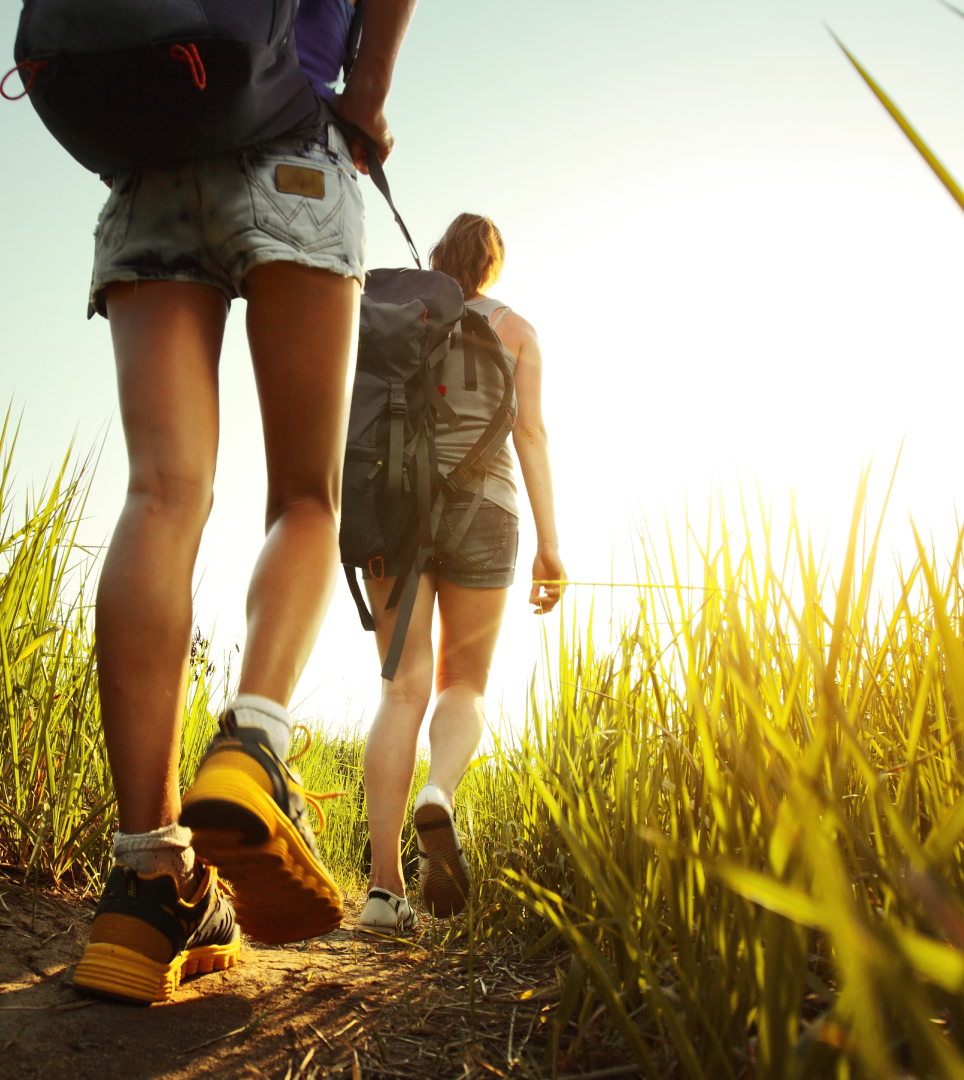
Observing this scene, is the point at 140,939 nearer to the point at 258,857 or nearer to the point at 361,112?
the point at 258,857

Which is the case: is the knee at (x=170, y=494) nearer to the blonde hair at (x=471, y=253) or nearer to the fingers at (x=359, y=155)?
the fingers at (x=359, y=155)

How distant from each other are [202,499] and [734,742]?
0.86m

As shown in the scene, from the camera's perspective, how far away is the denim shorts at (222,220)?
110cm

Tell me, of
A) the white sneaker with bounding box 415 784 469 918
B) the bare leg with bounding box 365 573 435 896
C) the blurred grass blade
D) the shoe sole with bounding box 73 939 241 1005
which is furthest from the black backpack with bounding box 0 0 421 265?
the white sneaker with bounding box 415 784 469 918

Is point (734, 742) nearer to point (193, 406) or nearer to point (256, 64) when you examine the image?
point (193, 406)

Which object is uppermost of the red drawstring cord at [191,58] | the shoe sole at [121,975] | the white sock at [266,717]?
the red drawstring cord at [191,58]

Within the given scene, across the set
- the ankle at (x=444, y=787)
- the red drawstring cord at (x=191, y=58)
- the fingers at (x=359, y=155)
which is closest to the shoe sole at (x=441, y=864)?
the ankle at (x=444, y=787)

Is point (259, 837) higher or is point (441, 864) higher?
point (259, 837)

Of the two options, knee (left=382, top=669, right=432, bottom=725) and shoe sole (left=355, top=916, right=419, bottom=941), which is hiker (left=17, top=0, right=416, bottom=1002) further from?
knee (left=382, top=669, right=432, bottom=725)

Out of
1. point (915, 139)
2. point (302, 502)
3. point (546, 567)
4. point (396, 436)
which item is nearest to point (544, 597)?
point (546, 567)

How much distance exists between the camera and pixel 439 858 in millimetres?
1677

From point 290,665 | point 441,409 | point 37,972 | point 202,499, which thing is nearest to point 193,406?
point 202,499

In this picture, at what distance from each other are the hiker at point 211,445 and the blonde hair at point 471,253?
1445 millimetres

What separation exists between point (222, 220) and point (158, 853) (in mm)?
887
